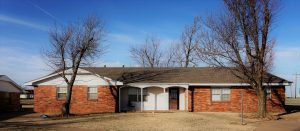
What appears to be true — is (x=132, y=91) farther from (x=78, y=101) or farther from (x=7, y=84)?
(x=7, y=84)

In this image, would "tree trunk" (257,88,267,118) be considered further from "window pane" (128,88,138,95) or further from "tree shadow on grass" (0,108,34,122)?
"tree shadow on grass" (0,108,34,122)

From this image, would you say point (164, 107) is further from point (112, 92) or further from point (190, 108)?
point (112, 92)

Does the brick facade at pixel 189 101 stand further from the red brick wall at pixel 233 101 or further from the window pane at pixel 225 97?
the window pane at pixel 225 97

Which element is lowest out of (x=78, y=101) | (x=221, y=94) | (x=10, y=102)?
(x=10, y=102)

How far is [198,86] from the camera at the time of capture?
3178 cm

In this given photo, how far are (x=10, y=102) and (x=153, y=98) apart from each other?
12561 millimetres

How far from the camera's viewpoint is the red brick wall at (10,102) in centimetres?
3141

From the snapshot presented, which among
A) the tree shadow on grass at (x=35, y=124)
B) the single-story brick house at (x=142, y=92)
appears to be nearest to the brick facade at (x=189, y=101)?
the single-story brick house at (x=142, y=92)

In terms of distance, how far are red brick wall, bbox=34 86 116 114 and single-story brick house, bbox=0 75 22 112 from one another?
268cm

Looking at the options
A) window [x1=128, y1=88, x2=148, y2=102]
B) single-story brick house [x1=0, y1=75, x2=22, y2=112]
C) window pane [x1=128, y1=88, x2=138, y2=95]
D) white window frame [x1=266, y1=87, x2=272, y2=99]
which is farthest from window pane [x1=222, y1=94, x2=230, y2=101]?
single-story brick house [x1=0, y1=75, x2=22, y2=112]

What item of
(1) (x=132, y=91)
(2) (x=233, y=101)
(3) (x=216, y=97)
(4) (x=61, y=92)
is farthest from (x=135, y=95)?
(2) (x=233, y=101)

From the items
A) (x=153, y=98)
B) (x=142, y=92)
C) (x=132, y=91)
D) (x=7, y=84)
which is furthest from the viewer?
(x=7, y=84)

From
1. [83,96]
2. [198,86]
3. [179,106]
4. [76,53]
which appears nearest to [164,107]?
[179,106]

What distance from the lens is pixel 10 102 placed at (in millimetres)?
33500
